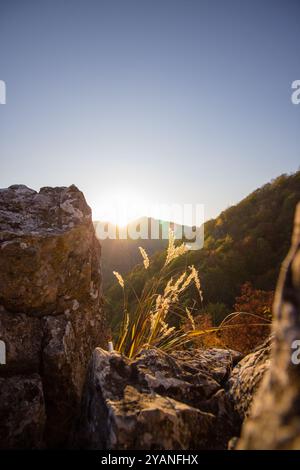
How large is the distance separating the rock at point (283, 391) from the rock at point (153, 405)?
950 millimetres

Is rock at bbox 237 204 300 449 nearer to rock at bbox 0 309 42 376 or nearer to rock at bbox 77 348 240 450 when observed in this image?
rock at bbox 77 348 240 450

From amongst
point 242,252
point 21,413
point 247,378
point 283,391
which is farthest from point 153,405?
point 242,252

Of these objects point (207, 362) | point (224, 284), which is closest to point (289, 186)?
point (224, 284)

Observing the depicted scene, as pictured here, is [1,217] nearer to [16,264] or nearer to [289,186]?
[16,264]

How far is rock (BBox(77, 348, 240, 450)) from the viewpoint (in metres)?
1.60

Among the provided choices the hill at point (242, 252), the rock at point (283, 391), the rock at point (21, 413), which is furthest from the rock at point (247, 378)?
the hill at point (242, 252)

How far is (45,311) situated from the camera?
8.42 feet

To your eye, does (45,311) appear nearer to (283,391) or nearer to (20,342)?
(20,342)

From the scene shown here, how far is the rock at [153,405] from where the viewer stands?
1602 millimetres

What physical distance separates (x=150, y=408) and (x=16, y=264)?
1.56 metres

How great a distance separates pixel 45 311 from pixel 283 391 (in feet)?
7.23

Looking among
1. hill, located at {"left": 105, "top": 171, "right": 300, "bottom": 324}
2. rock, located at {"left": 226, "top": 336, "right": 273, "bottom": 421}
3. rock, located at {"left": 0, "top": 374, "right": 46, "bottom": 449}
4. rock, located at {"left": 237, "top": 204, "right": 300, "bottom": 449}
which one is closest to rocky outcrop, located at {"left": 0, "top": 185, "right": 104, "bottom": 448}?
rock, located at {"left": 0, "top": 374, "right": 46, "bottom": 449}

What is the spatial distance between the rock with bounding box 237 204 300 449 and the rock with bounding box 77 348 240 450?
950 mm
